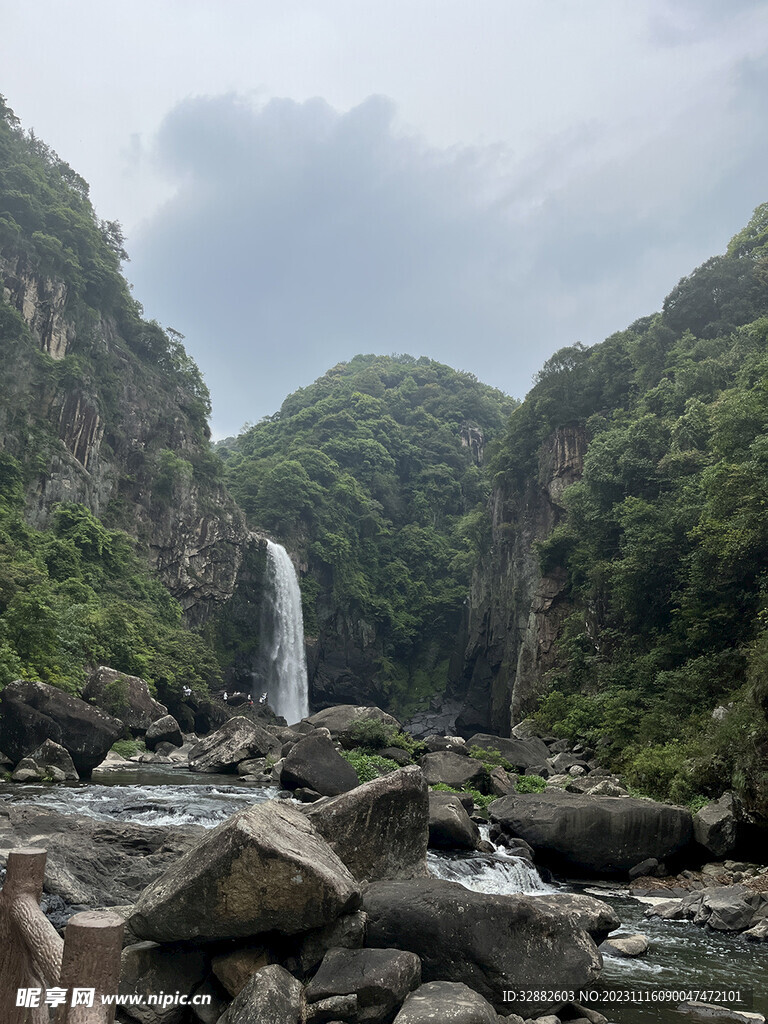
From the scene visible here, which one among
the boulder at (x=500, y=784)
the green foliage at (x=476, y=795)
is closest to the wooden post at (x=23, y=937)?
the green foliage at (x=476, y=795)

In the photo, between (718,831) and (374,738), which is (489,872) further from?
(374,738)

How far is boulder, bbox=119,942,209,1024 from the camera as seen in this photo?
14.8 ft

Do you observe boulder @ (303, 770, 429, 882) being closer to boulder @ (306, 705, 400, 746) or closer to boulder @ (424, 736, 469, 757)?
→ boulder @ (306, 705, 400, 746)

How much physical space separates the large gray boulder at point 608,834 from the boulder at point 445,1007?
6.29 meters

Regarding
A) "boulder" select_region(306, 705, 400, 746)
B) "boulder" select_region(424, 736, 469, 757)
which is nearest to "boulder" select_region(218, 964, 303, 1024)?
"boulder" select_region(306, 705, 400, 746)

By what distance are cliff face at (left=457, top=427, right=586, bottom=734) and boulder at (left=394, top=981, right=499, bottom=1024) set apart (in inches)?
934

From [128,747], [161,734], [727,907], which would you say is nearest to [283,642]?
[161,734]

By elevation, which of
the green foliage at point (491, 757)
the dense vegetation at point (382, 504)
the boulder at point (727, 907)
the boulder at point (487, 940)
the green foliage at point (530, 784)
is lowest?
the green foliage at point (530, 784)

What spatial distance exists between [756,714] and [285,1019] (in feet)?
31.6

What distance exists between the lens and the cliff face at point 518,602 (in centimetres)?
2961

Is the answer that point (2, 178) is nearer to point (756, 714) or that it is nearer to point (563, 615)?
point (563, 615)

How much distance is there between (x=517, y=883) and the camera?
9.41 meters

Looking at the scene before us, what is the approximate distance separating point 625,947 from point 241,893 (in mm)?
4697

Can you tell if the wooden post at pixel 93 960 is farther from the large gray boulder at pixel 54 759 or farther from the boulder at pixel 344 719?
the boulder at pixel 344 719
